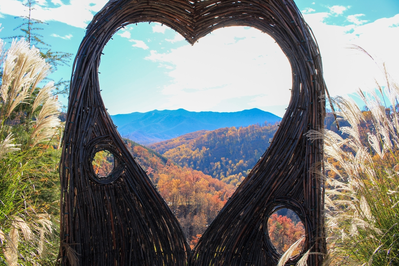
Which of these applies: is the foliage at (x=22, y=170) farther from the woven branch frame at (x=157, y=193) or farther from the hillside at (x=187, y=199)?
the hillside at (x=187, y=199)

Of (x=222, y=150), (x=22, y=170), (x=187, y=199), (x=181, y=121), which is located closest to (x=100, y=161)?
(x=22, y=170)

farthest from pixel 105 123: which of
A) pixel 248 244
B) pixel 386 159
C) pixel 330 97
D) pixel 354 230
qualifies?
pixel 386 159

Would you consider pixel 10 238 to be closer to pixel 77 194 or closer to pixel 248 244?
pixel 77 194

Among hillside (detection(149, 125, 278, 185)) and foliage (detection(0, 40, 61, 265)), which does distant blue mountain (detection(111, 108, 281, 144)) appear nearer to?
hillside (detection(149, 125, 278, 185))

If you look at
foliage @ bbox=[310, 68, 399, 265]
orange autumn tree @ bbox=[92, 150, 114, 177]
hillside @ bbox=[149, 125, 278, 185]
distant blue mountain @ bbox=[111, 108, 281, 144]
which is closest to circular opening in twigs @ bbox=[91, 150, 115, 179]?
orange autumn tree @ bbox=[92, 150, 114, 177]

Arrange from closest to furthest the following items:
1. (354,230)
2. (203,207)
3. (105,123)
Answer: (354,230) → (105,123) → (203,207)

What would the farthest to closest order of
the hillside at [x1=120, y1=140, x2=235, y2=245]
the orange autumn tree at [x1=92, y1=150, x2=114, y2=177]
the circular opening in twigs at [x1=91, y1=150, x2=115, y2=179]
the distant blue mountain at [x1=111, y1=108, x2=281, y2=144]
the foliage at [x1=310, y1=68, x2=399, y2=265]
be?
1. the distant blue mountain at [x1=111, y1=108, x2=281, y2=144]
2. the hillside at [x1=120, y1=140, x2=235, y2=245]
3. the orange autumn tree at [x1=92, y1=150, x2=114, y2=177]
4. the circular opening in twigs at [x1=91, y1=150, x2=115, y2=179]
5. the foliage at [x1=310, y1=68, x2=399, y2=265]
